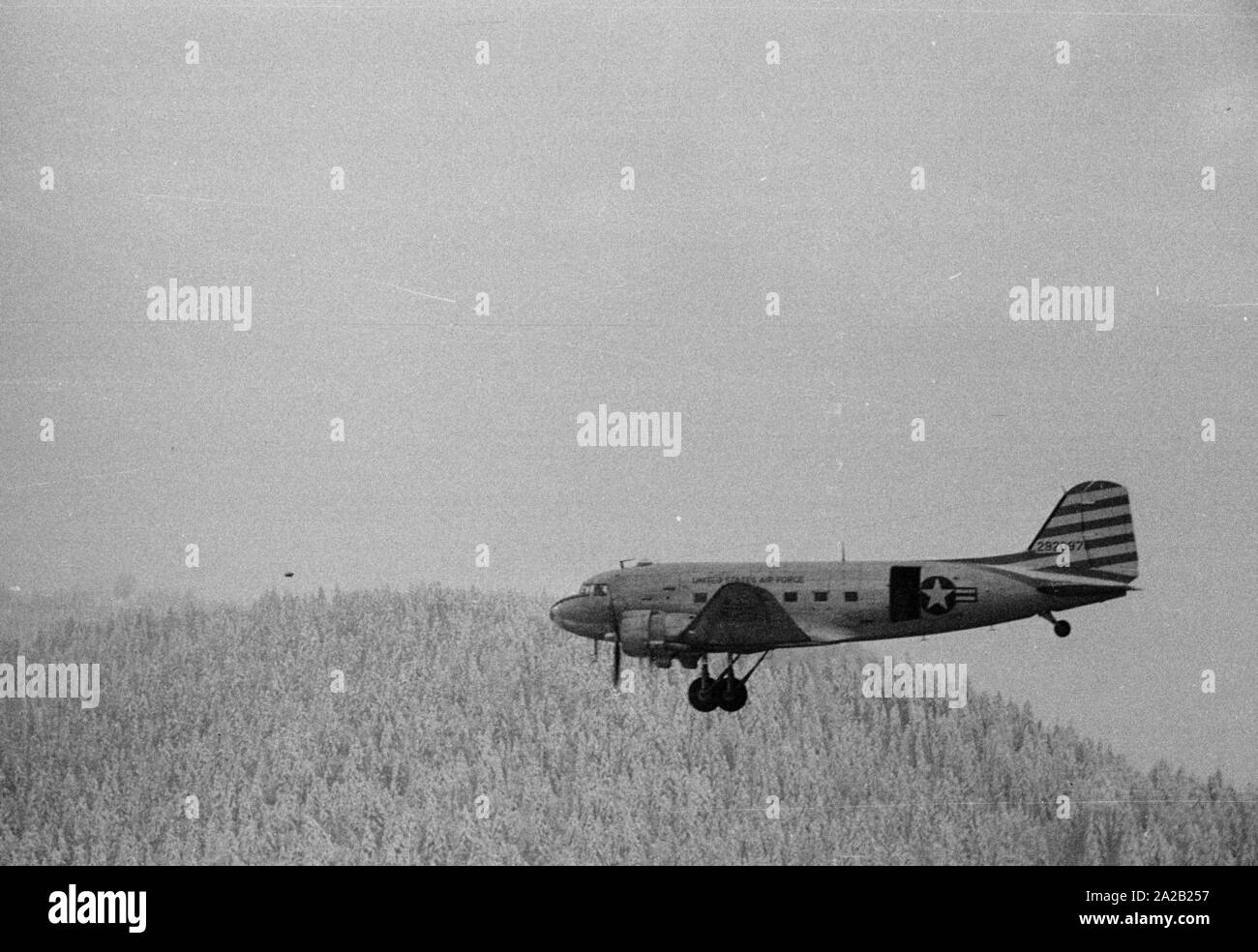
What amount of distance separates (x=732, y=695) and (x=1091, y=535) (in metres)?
5.50

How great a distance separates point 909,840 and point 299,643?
940 cm

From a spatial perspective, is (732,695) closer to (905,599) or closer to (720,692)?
(720,692)

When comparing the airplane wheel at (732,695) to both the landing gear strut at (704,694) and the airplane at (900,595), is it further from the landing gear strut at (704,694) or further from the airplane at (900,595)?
the airplane at (900,595)

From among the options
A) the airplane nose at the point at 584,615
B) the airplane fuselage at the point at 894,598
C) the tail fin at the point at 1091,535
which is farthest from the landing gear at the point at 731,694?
the tail fin at the point at 1091,535

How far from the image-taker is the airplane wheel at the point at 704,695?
24.9 m

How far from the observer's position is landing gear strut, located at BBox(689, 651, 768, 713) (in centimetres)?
2491

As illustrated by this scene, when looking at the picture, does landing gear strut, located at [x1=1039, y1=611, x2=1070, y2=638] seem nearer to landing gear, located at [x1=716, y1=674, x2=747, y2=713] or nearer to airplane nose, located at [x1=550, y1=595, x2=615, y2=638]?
landing gear, located at [x1=716, y1=674, x2=747, y2=713]

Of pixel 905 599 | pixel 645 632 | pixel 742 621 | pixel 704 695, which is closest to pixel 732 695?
pixel 704 695

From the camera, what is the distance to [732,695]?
81.9 ft

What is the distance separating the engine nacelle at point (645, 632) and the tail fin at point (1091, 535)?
16.5 feet

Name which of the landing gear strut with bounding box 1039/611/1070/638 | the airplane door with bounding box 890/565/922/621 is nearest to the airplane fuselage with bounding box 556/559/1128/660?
the airplane door with bounding box 890/565/922/621

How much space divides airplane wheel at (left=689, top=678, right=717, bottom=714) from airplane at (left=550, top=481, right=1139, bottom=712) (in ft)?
1.60
